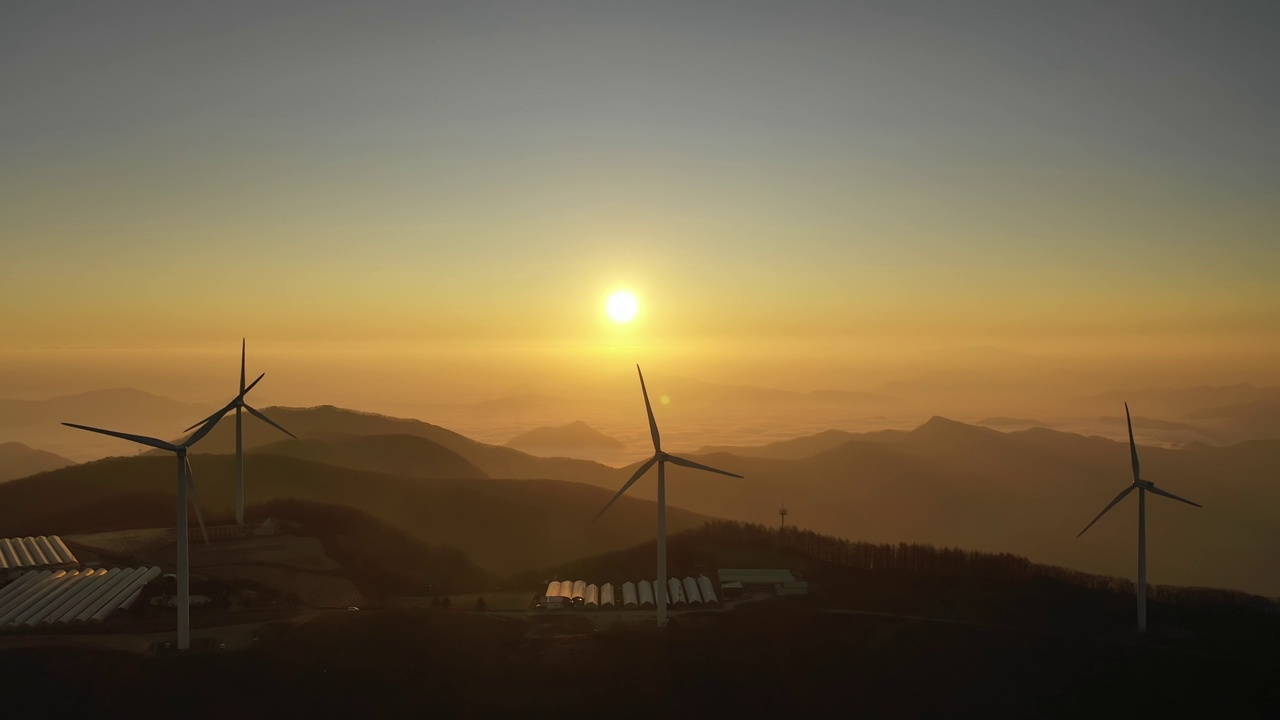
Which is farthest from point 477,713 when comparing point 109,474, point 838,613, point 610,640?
point 109,474

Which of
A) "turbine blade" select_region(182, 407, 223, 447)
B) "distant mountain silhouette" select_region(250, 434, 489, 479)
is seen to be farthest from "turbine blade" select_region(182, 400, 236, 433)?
"distant mountain silhouette" select_region(250, 434, 489, 479)

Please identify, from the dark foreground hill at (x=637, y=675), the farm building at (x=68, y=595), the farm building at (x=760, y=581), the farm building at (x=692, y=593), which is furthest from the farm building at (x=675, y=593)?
the farm building at (x=68, y=595)

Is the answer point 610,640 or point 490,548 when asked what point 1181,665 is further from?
point 490,548

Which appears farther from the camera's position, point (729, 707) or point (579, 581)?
point (579, 581)

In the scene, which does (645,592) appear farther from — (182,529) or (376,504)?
(376,504)

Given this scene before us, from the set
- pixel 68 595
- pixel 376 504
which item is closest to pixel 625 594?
pixel 68 595

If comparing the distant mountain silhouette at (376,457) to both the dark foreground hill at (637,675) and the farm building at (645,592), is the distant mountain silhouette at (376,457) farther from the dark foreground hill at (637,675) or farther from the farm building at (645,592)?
the dark foreground hill at (637,675)

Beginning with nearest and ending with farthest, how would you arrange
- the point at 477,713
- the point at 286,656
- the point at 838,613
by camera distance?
the point at 477,713 → the point at 286,656 → the point at 838,613
